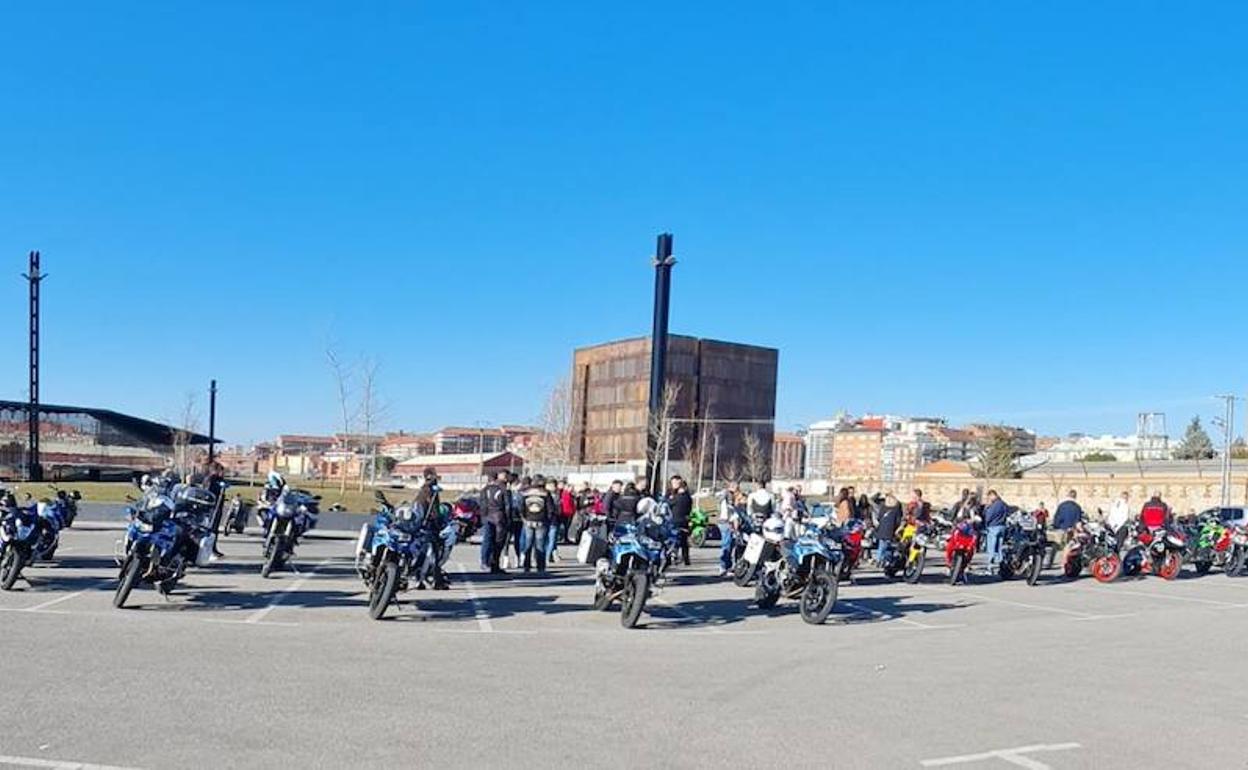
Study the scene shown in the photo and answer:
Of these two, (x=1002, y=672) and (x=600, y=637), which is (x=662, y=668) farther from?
(x=1002, y=672)

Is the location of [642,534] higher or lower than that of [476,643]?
higher

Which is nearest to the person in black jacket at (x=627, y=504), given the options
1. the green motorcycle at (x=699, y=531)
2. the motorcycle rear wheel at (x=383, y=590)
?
the motorcycle rear wheel at (x=383, y=590)

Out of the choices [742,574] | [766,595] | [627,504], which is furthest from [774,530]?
[742,574]

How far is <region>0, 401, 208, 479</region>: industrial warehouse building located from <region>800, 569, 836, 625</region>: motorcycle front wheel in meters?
62.0

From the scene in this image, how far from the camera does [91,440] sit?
76875 mm

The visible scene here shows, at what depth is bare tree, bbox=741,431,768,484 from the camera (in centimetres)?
9975

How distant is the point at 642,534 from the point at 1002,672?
4.47 metres

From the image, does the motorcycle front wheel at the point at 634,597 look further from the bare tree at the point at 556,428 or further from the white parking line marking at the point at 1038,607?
the bare tree at the point at 556,428

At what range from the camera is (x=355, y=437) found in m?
51.5

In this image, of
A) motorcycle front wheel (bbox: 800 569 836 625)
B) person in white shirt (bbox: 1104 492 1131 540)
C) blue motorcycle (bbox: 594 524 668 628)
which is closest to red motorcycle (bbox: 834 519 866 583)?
motorcycle front wheel (bbox: 800 569 836 625)

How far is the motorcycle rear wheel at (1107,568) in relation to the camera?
70.5 ft

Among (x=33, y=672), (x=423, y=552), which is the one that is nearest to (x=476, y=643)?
(x=423, y=552)

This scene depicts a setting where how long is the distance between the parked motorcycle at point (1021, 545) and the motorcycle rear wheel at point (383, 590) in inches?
489

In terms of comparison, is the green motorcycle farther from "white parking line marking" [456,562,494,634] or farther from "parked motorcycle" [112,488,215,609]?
"parked motorcycle" [112,488,215,609]
